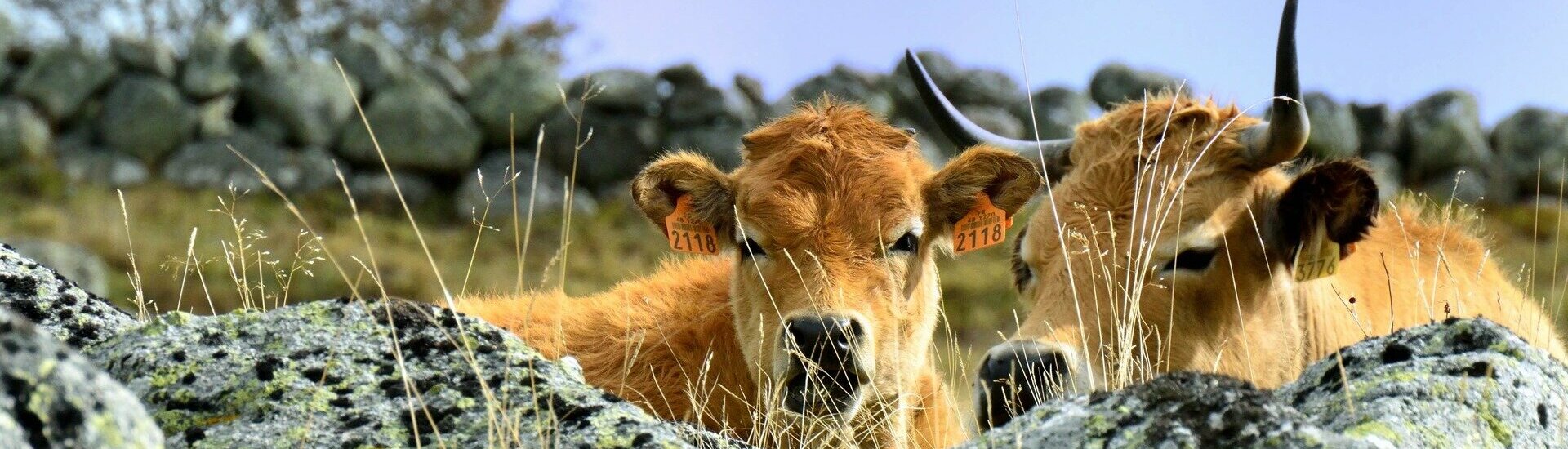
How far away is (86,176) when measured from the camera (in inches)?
858

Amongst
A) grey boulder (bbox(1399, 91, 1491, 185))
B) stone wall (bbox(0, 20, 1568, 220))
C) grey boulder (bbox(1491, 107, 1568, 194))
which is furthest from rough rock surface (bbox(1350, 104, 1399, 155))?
grey boulder (bbox(1491, 107, 1568, 194))

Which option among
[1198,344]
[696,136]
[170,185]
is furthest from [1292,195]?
[170,185]

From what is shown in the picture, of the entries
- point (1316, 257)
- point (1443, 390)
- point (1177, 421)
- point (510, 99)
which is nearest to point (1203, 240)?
point (1316, 257)

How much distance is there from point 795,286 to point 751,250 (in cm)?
35

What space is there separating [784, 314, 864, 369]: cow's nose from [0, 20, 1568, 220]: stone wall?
1767 centimetres

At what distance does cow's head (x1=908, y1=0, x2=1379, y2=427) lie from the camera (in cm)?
516

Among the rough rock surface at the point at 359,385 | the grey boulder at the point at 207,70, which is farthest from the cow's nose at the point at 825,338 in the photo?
the grey boulder at the point at 207,70

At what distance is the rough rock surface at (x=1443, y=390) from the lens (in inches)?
103

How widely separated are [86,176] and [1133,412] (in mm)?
22742

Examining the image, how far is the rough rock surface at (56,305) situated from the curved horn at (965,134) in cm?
385

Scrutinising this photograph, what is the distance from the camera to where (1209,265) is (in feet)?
17.3

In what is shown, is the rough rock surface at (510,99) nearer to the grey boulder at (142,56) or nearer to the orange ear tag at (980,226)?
the grey boulder at (142,56)

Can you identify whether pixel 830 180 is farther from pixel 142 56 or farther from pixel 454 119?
pixel 142 56

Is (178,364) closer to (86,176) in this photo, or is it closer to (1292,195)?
(1292,195)
